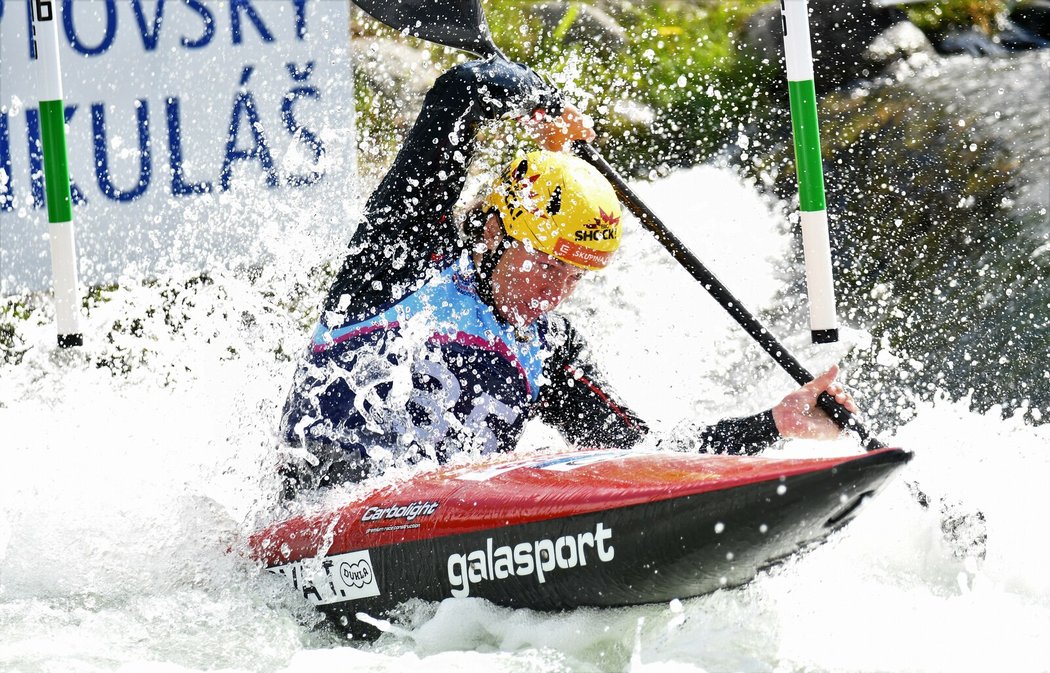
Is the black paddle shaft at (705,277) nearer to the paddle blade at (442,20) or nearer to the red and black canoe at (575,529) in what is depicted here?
the paddle blade at (442,20)

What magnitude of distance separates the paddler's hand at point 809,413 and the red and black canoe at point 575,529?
1.57ft

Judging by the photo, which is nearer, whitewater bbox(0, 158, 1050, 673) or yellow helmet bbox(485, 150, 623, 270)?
whitewater bbox(0, 158, 1050, 673)

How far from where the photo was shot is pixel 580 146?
3.99 m

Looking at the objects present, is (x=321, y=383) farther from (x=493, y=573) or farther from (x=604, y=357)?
(x=604, y=357)

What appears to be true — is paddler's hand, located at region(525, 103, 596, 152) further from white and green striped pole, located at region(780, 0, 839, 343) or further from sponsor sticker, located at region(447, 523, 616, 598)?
sponsor sticker, located at region(447, 523, 616, 598)

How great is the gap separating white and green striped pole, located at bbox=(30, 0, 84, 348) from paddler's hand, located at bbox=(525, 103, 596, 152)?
160cm

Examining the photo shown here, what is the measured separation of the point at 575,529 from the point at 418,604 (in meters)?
0.54

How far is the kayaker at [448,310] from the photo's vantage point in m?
3.32

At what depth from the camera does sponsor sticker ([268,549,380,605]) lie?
3119mm

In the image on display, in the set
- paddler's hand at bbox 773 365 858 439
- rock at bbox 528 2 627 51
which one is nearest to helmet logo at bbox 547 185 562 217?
paddler's hand at bbox 773 365 858 439

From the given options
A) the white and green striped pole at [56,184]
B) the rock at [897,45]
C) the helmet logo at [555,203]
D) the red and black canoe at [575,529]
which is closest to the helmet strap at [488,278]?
the helmet logo at [555,203]

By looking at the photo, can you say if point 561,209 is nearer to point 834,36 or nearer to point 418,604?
point 418,604

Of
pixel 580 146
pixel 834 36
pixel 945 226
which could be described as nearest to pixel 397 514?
pixel 580 146

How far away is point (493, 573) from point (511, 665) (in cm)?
23
